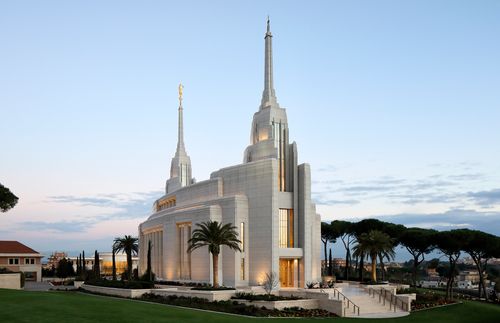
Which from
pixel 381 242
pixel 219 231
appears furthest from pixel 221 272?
pixel 381 242

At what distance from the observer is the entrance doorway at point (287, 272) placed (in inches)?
2361

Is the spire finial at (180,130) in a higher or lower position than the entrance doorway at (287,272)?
higher

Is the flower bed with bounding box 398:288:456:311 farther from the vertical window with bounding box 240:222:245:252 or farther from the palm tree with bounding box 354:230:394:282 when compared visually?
the vertical window with bounding box 240:222:245:252

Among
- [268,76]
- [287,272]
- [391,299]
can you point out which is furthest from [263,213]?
[268,76]

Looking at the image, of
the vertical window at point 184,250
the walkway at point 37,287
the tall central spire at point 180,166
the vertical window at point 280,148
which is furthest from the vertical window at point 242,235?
the tall central spire at point 180,166

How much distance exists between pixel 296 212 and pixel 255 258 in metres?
7.06

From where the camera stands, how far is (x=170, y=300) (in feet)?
150

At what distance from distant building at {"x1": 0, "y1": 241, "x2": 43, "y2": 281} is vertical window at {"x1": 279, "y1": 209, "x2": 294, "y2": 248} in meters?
54.0

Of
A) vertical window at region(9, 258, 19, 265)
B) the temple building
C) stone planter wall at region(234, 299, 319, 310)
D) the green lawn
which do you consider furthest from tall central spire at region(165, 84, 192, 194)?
the green lawn

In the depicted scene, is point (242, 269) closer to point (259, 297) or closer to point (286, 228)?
point (286, 228)

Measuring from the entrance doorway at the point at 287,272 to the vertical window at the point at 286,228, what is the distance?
69.2 inches

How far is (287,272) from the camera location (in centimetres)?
6016

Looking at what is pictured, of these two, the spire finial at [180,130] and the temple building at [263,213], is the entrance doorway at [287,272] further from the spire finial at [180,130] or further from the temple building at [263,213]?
the spire finial at [180,130]

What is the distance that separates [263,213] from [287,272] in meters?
7.34
